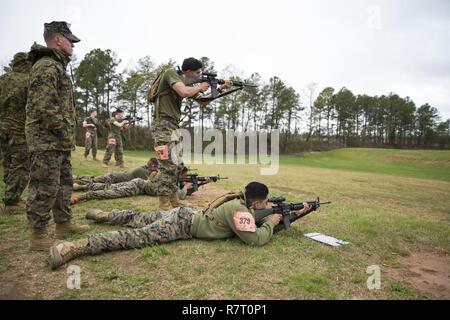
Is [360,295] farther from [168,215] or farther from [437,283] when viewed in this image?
[168,215]

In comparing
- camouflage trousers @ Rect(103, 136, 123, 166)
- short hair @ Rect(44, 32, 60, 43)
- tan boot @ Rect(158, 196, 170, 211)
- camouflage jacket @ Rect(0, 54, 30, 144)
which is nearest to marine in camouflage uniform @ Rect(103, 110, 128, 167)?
camouflage trousers @ Rect(103, 136, 123, 166)

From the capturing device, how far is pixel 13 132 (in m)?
5.87

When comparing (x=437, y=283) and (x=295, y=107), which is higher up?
(x=295, y=107)

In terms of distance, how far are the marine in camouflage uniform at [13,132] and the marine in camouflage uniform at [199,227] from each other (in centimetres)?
281

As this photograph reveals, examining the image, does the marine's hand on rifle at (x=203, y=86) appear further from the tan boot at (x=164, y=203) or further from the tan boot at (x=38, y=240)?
the tan boot at (x=38, y=240)

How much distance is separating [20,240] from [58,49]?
2697 millimetres

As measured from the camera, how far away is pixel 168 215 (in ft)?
15.0

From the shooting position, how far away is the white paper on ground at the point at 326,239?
4664 millimetres

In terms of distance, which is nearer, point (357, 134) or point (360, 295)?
point (360, 295)

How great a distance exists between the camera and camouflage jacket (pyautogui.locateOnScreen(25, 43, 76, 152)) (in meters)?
4.01

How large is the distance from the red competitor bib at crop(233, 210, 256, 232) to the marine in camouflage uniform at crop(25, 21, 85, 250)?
7.86ft

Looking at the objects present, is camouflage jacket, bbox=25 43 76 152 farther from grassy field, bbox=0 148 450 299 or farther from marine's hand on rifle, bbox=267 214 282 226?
marine's hand on rifle, bbox=267 214 282 226

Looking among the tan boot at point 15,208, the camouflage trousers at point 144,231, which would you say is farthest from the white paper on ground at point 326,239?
the tan boot at point 15,208
